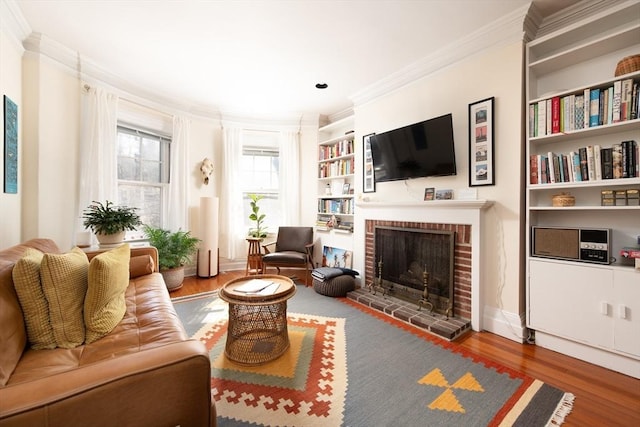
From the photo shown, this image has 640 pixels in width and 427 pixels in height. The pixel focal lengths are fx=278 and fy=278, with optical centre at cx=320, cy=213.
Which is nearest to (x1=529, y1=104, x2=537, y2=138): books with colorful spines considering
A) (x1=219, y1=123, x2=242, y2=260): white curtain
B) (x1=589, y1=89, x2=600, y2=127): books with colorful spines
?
(x1=589, y1=89, x2=600, y2=127): books with colorful spines

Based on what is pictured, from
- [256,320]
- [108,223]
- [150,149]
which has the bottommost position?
[256,320]

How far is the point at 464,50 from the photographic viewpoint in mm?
2613

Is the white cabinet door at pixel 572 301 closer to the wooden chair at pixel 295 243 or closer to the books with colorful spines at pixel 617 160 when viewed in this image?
the books with colorful spines at pixel 617 160

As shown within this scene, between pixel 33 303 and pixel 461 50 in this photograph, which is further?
pixel 461 50

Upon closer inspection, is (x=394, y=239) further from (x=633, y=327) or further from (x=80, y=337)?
(x=80, y=337)

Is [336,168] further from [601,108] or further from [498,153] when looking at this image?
[601,108]

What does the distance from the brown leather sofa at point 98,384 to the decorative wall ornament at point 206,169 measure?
3.19 meters

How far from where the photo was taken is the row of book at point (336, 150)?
4133 mm

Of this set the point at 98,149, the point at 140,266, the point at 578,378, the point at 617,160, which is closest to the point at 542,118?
the point at 617,160

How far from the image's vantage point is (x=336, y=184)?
4488 millimetres

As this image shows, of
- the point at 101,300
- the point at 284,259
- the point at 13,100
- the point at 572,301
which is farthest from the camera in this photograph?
the point at 284,259

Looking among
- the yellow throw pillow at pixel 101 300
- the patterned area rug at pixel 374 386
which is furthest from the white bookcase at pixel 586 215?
the yellow throw pillow at pixel 101 300

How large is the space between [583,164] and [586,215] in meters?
0.43

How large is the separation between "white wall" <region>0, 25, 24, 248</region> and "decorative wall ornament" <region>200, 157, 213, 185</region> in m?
1.98
